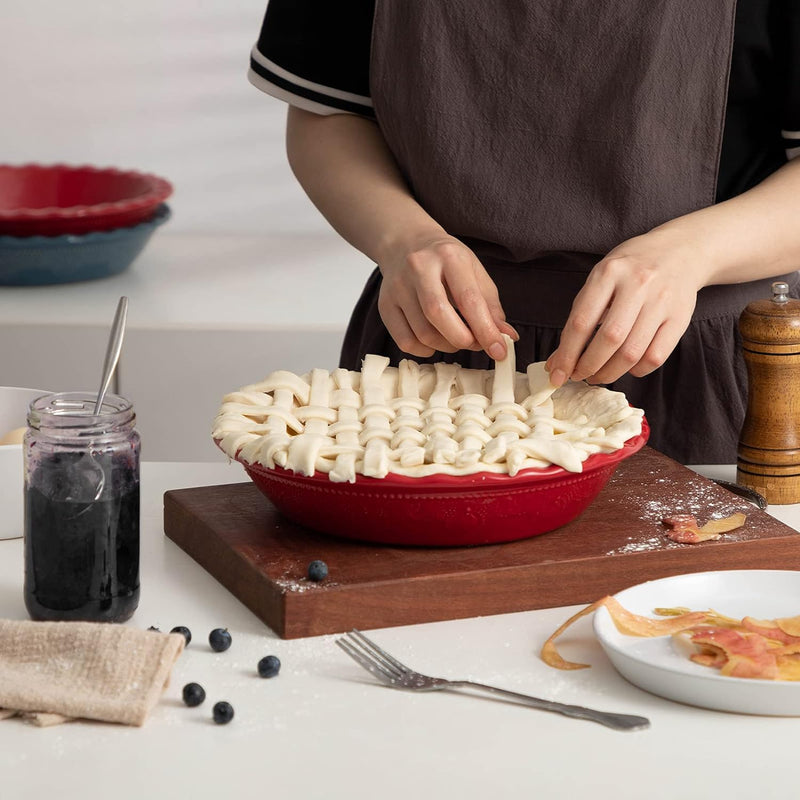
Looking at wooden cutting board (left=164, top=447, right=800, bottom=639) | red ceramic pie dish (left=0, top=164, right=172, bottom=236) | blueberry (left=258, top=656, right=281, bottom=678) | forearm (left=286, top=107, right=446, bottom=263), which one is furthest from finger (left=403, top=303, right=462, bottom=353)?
red ceramic pie dish (left=0, top=164, right=172, bottom=236)

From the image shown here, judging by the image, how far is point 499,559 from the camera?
102cm

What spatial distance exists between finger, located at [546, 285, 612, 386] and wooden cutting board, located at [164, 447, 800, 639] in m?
0.13

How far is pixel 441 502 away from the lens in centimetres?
100

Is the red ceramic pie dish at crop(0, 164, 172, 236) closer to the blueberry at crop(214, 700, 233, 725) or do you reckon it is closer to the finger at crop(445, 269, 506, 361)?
the finger at crop(445, 269, 506, 361)

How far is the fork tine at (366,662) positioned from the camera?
2.88 feet

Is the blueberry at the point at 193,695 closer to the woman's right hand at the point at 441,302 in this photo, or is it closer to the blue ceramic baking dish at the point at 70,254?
the woman's right hand at the point at 441,302

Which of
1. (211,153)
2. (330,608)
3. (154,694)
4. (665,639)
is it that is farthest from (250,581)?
(211,153)

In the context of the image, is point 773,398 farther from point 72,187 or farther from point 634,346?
point 72,187

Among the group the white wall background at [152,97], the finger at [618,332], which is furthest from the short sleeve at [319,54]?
the white wall background at [152,97]

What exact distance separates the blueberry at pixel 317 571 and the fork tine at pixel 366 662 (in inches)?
2.2

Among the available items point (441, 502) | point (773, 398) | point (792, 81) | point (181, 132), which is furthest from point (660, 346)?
point (181, 132)

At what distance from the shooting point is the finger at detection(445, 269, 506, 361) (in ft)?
3.83

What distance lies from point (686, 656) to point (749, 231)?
534mm

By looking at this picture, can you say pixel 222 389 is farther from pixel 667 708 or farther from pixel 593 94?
pixel 667 708
